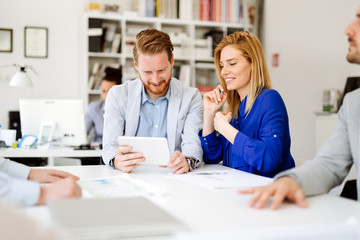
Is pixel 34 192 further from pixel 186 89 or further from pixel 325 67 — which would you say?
pixel 325 67

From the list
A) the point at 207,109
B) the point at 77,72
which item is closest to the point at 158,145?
the point at 207,109

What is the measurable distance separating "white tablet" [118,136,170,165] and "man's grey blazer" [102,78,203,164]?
0.96 ft

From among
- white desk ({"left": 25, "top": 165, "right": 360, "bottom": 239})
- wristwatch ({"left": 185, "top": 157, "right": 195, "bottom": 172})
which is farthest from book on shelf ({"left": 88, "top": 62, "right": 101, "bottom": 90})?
white desk ({"left": 25, "top": 165, "right": 360, "bottom": 239})

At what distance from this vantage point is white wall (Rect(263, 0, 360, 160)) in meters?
4.25

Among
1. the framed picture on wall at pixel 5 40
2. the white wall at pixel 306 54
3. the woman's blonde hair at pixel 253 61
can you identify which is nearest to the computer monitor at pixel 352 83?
the white wall at pixel 306 54

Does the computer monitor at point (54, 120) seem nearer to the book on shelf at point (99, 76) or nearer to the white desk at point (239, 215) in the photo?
the book on shelf at point (99, 76)

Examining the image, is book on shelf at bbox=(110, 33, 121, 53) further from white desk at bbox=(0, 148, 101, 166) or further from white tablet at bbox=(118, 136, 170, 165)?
white tablet at bbox=(118, 136, 170, 165)

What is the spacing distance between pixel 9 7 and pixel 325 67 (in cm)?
379

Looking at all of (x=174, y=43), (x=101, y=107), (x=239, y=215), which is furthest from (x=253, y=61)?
(x=174, y=43)

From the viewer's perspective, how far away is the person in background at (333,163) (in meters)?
1.08

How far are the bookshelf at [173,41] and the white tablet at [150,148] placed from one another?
3.30 m

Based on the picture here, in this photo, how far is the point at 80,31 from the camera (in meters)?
5.05

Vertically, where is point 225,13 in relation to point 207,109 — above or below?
above

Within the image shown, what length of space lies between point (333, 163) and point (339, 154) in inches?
1.5
